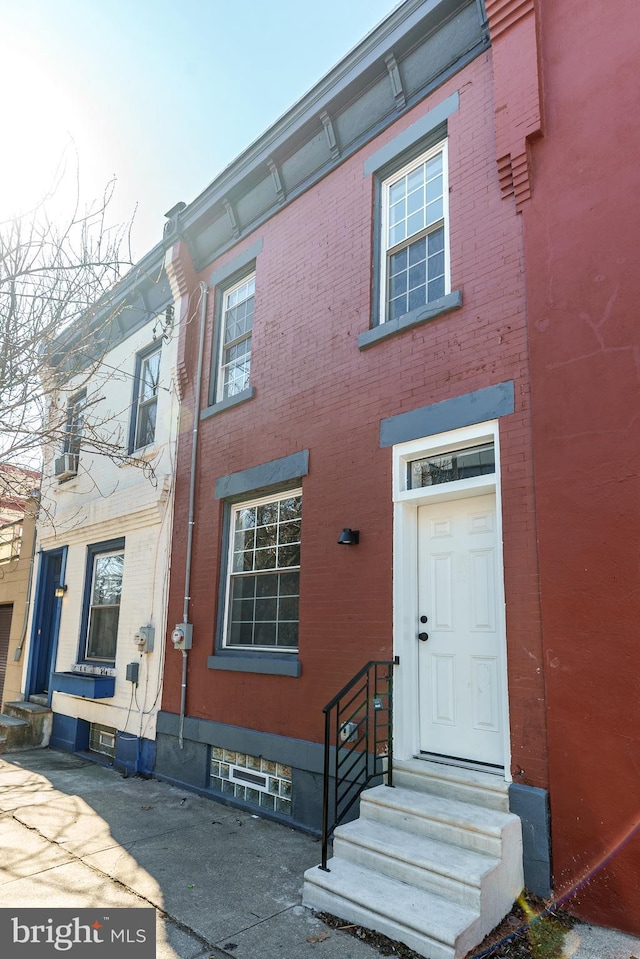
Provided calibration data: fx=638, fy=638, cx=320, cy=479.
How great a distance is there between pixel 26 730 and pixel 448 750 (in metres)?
8.10

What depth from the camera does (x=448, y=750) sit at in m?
5.16

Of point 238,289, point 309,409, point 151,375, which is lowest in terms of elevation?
point 309,409

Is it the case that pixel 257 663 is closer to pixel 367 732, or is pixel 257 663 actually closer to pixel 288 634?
pixel 288 634

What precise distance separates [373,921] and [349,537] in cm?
301

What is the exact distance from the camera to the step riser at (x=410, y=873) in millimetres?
3792

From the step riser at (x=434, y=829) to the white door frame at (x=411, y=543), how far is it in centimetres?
55

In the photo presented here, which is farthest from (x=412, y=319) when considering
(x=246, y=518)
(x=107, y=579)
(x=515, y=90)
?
(x=107, y=579)

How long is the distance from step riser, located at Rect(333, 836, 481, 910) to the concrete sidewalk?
18.4 inches

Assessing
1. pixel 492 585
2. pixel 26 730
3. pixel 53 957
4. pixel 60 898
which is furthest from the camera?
pixel 26 730

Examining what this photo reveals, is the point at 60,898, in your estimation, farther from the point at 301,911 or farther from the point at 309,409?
the point at 309,409

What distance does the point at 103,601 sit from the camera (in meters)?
10.4

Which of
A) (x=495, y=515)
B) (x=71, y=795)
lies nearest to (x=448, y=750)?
(x=495, y=515)

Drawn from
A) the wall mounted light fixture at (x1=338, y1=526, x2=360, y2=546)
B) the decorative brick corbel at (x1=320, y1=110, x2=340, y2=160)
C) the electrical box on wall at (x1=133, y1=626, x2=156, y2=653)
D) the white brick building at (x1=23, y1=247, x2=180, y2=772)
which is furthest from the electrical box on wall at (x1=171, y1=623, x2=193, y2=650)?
the decorative brick corbel at (x1=320, y1=110, x2=340, y2=160)

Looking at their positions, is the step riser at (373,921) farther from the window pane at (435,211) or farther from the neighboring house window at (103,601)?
the neighboring house window at (103,601)
